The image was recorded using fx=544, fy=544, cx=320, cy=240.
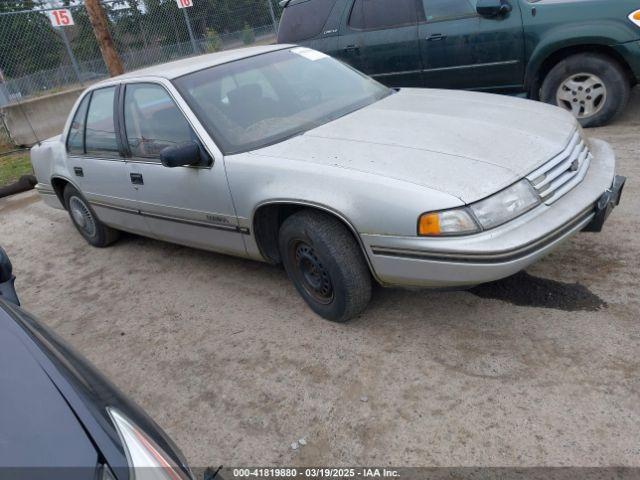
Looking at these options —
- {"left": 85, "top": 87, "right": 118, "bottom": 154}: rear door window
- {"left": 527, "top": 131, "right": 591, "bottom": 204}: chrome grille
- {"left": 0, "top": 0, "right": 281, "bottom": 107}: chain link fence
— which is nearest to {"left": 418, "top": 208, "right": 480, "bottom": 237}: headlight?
{"left": 527, "top": 131, "right": 591, "bottom": 204}: chrome grille

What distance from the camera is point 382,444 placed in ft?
7.66

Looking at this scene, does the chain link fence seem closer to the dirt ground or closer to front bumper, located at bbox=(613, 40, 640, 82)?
the dirt ground

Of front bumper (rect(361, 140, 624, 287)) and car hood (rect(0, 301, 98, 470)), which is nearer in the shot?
car hood (rect(0, 301, 98, 470))

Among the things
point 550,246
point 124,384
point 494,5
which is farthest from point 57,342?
point 494,5

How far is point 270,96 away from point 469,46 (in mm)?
3073

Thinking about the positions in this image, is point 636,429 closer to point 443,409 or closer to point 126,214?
point 443,409

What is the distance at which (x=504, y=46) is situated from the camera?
5.60 metres

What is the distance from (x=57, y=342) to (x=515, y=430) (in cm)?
183

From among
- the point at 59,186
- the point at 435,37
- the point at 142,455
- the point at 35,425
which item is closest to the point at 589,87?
the point at 435,37

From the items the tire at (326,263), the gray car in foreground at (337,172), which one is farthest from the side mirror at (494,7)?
the tire at (326,263)

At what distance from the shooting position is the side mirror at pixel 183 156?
10.5 ft

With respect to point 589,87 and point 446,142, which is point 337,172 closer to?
point 446,142

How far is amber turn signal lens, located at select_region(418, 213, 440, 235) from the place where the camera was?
2.48m

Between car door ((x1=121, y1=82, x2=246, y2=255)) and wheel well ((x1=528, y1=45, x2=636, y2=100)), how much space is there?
151 inches
